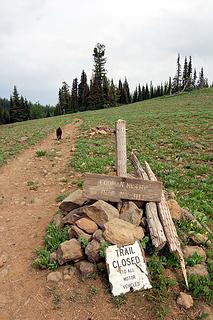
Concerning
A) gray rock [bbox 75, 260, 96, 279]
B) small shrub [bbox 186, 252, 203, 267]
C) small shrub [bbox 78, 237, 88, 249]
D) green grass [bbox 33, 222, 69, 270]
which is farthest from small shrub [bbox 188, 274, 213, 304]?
green grass [bbox 33, 222, 69, 270]

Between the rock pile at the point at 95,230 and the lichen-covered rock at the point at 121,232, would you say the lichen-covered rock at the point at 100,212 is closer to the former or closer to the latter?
the rock pile at the point at 95,230

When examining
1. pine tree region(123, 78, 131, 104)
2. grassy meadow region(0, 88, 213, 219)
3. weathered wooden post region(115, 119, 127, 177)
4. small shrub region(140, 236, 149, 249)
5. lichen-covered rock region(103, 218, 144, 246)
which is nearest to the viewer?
lichen-covered rock region(103, 218, 144, 246)

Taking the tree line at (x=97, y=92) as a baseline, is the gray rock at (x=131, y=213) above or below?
below

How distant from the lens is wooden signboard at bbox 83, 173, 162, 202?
21.5 feet

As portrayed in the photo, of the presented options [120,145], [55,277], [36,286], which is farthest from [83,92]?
[36,286]

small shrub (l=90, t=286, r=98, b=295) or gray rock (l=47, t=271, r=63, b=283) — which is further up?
gray rock (l=47, t=271, r=63, b=283)

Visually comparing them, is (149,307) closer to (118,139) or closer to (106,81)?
(118,139)

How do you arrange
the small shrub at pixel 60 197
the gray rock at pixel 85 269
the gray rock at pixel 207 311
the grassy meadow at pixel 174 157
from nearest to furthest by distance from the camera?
the gray rock at pixel 207 311, the gray rock at pixel 85 269, the small shrub at pixel 60 197, the grassy meadow at pixel 174 157

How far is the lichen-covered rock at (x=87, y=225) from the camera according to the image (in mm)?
6117

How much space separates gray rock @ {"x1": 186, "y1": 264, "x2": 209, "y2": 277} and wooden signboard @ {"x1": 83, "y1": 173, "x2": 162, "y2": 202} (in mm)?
1685

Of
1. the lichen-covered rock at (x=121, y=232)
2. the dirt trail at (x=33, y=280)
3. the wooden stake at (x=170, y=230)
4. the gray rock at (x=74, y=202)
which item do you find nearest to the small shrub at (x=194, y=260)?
the wooden stake at (x=170, y=230)

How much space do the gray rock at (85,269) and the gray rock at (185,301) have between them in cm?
159

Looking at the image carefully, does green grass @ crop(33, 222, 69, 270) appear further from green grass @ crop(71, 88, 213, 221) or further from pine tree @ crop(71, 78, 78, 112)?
pine tree @ crop(71, 78, 78, 112)

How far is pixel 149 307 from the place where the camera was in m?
4.98
